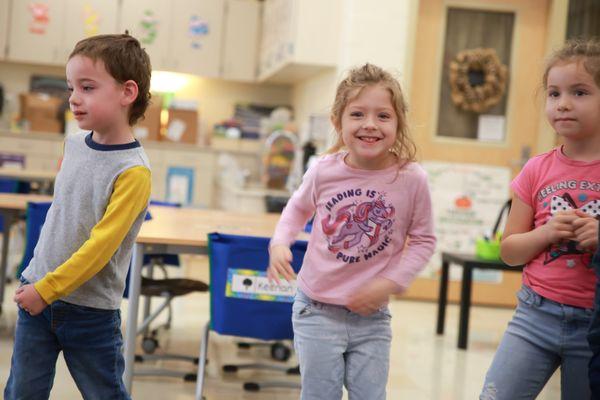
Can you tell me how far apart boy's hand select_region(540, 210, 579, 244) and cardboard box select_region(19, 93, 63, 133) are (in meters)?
7.44

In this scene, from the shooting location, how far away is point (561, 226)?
A: 1.69 metres

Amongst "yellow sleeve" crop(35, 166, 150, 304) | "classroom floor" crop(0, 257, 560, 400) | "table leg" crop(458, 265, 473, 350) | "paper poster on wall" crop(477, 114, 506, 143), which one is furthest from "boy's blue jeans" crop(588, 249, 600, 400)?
"paper poster on wall" crop(477, 114, 506, 143)

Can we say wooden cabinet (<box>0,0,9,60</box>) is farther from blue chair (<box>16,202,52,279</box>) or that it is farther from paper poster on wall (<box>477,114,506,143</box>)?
blue chair (<box>16,202,52,279</box>)

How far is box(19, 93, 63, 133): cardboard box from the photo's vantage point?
27.9ft

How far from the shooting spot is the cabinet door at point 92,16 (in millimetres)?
8656

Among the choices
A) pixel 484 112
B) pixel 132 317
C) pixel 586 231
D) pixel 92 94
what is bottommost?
pixel 132 317

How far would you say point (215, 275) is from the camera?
9.81 feet

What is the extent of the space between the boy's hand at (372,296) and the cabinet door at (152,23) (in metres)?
7.20

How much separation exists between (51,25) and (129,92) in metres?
7.20

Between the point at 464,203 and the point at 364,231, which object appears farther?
the point at 464,203

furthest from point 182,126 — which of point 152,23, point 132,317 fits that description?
point 132,317

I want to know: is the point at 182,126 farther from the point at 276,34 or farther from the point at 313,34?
the point at 313,34

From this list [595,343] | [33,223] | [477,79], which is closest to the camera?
[595,343]

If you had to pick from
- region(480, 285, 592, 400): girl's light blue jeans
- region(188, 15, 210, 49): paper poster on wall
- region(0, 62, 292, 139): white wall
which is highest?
region(188, 15, 210, 49): paper poster on wall
